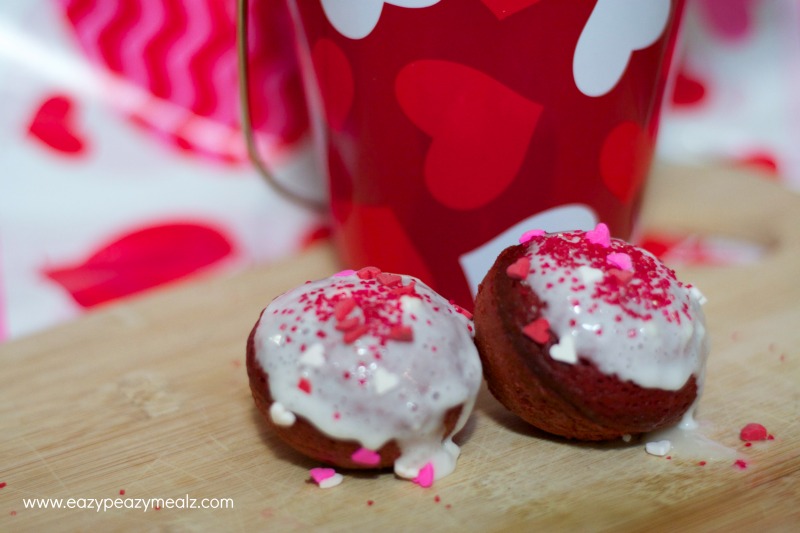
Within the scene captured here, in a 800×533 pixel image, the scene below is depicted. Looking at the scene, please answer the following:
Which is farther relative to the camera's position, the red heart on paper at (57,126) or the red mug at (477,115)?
the red heart on paper at (57,126)

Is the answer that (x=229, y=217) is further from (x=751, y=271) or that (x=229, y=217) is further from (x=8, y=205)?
(x=751, y=271)

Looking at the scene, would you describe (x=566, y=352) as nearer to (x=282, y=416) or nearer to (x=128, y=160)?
(x=282, y=416)

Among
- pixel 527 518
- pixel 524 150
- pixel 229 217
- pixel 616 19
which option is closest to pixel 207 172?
pixel 229 217

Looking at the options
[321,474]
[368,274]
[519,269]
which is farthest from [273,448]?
[519,269]

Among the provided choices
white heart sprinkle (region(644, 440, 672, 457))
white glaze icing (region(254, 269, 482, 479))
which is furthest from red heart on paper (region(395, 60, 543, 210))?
white heart sprinkle (region(644, 440, 672, 457))

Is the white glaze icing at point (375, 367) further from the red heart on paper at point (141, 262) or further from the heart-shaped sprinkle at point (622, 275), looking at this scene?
the red heart on paper at point (141, 262)

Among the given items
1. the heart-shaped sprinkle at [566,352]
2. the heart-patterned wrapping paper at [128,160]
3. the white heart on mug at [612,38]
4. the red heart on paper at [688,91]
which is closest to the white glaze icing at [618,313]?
the heart-shaped sprinkle at [566,352]
